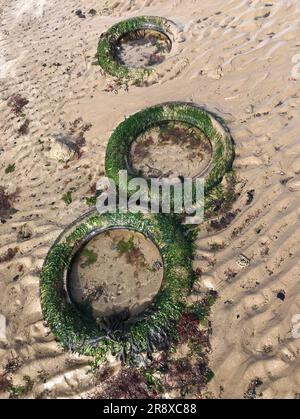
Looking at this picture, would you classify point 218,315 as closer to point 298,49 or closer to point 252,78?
point 252,78

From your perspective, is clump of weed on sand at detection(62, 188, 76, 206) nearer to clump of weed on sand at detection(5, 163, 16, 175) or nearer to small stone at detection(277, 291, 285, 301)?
clump of weed on sand at detection(5, 163, 16, 175)

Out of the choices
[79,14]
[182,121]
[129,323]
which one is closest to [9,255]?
[129,323]

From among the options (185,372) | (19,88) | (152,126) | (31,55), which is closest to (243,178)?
(152,126)

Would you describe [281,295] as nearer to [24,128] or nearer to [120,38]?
[24,128]

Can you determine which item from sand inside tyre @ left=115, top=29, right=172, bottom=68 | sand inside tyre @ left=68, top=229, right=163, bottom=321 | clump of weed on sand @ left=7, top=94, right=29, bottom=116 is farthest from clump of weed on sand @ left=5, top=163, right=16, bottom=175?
sand inside tyre @ left=115, top=29, right=172, bottom=68

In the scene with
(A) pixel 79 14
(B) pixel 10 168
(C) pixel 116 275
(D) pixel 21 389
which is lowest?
(D) pixel 21 389

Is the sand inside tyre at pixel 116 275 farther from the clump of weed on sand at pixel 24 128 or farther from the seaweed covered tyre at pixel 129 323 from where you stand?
the clump of weed on sand at pixel 24 128
